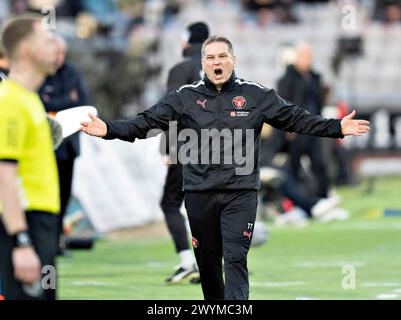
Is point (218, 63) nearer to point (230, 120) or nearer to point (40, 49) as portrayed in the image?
point (230, 120)

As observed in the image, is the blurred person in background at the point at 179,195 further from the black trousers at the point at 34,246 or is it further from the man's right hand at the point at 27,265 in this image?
the man's right hand at the point at 27,265

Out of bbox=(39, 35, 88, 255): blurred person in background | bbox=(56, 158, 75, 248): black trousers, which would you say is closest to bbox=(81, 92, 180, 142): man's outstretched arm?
bbox=(39, 35, 88, 255): blurred person in background

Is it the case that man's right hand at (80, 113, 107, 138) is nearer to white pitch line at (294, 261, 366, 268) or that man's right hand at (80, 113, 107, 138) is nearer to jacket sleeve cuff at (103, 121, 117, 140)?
jacket sleeve cuff at (103, 121, 117, 140)

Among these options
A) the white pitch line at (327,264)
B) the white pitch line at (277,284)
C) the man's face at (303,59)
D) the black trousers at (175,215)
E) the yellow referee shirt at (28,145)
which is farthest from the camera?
the man's face at (303,59)

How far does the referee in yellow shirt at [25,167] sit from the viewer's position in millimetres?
6789

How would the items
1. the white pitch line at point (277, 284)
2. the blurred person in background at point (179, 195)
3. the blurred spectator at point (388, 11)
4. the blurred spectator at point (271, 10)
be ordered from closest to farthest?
the white pitch line at point (277, 284) < the blurred person in background at point (179, 195) < the blurred spectator at point (271, 10) < the blurred spectator at point (388, 11)

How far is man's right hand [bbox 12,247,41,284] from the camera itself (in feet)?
22.0

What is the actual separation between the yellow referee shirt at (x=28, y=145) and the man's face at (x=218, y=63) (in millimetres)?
2599

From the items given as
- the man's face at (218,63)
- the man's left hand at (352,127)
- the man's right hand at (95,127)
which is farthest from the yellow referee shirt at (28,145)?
the man's left hand at (352,127)

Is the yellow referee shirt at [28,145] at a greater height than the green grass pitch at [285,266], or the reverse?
the yellow referee shirt at [28,145]

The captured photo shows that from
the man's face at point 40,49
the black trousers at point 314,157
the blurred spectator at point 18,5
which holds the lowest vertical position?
the man's face at point 40,49

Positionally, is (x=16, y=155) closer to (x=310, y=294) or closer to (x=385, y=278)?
(x=310, y=294)

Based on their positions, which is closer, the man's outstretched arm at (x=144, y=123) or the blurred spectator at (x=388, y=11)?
the man's outstretched arm at (x=144, y=123)

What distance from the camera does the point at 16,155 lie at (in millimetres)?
6871
